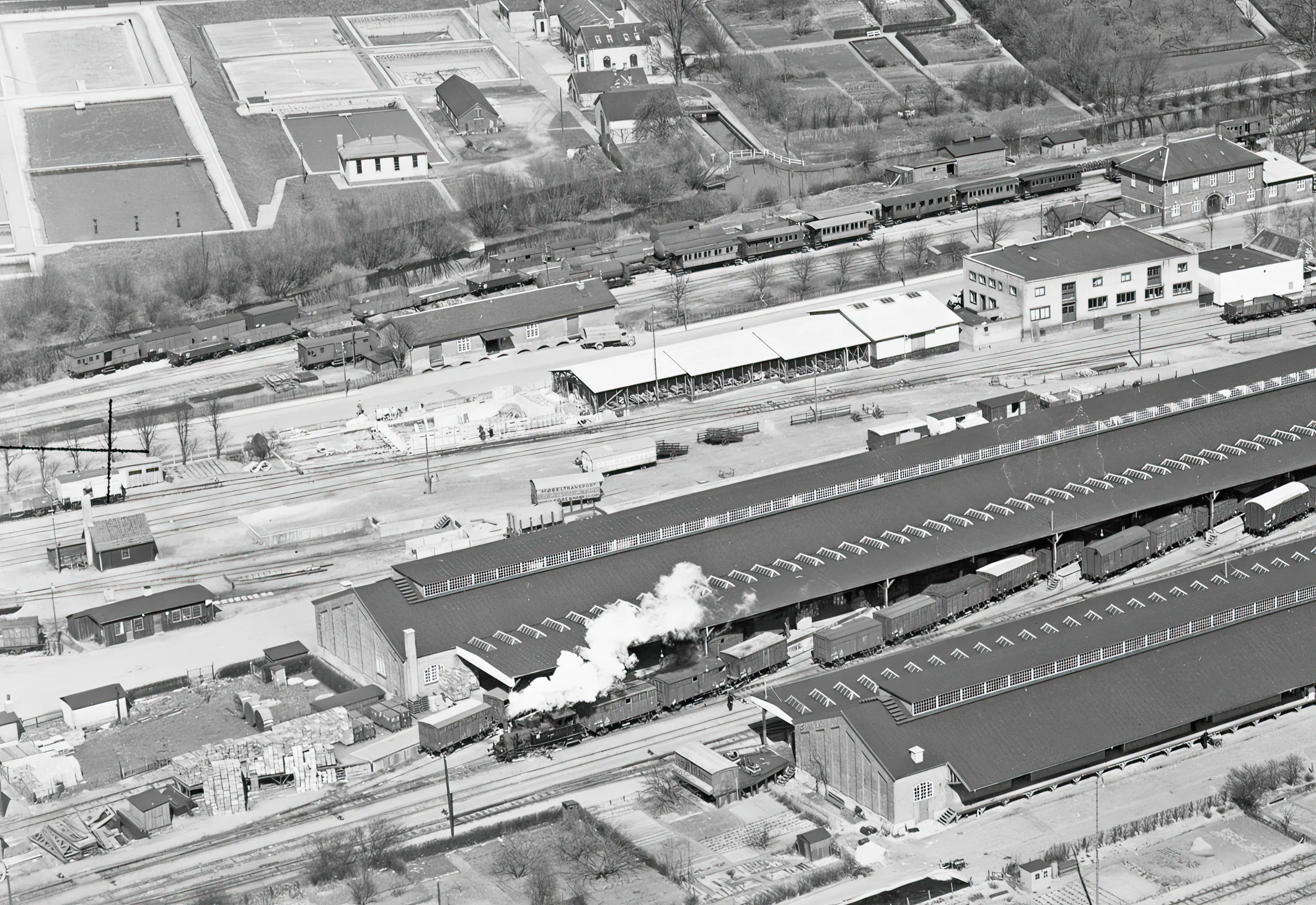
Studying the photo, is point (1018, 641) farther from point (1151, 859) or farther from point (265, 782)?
point (265, 782)

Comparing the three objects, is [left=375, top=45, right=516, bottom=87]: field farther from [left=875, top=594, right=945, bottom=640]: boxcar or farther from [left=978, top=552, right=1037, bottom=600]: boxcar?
[left=875, top=594, right=945, bottom=640]: boxcar

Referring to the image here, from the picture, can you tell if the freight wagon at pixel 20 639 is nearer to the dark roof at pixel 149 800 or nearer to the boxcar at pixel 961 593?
the dark roof at pixel 149 800

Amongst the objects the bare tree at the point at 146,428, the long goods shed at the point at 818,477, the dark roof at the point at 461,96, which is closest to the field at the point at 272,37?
the dark roof at the point at 461,96

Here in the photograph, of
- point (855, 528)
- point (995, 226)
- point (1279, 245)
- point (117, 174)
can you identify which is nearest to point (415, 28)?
point (117, 174)

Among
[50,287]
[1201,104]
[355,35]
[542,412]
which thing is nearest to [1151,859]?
[542,412]

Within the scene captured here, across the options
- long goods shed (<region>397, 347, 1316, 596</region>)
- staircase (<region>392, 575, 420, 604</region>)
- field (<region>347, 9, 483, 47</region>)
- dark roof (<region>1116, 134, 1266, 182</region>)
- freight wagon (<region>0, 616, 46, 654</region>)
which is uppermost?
field (<region>347, 9, 483, 47</region>)

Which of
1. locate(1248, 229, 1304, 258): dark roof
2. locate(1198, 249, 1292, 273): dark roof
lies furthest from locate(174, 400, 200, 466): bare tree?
locate(1248, 229, 1304, 258): dark roof
